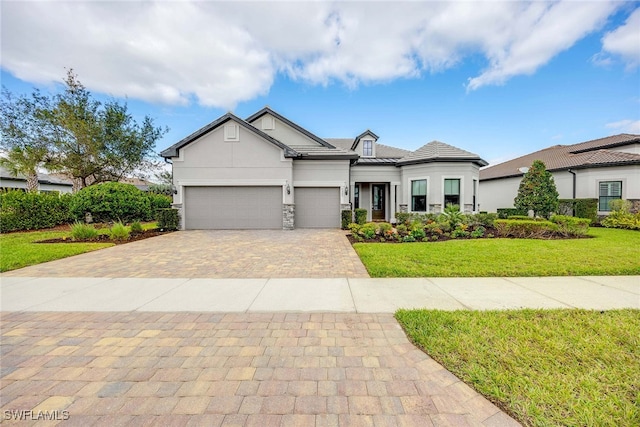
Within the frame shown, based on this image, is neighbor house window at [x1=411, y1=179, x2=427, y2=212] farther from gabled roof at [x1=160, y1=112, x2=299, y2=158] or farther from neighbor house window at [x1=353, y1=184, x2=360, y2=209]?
gabled roof at [x1=160, y1=112, x2=299, y2=158]

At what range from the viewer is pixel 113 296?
4.31 m

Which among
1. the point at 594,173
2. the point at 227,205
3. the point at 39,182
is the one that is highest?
the point at 39,182

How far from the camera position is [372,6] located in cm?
930

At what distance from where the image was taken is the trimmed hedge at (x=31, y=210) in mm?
11961

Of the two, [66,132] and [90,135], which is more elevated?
[66,132]

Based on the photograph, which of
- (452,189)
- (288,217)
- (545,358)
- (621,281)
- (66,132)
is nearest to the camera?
(545,358)

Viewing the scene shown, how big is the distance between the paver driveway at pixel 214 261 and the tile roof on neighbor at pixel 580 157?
16.5 m

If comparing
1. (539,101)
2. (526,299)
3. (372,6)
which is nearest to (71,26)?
(372,6)

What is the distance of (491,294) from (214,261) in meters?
6.30

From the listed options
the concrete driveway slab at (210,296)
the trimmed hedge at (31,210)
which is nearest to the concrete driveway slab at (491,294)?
the concrete driveway slab at (210,296)

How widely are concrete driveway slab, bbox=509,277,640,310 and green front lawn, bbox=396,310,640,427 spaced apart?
372 mm

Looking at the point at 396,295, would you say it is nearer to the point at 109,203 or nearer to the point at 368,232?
the point at 368,232

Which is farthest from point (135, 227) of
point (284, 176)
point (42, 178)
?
point (42, 178)

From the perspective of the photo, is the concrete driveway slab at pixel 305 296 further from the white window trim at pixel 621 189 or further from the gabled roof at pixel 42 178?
the gabled roof at pixel 42 178
